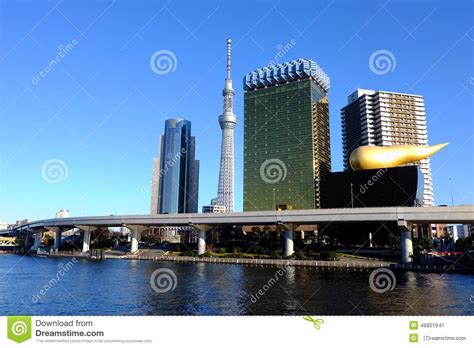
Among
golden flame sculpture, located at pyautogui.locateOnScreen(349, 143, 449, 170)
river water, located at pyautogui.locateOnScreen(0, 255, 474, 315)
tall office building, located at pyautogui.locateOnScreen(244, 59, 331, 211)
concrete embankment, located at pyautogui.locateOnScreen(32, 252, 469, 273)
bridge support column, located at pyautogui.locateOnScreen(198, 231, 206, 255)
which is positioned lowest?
river water, located at pyautogui.locateOnScreen(0, 255, 474, 315)

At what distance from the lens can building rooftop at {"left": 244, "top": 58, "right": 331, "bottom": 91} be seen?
162750 millimetres

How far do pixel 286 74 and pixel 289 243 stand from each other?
110644 millimetres

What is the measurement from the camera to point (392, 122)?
16162 cm

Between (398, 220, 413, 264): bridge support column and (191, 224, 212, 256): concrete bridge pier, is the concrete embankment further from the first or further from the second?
(191, 224, 212, 256): concrete bridge pier

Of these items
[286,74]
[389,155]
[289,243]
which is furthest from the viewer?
[286,74]

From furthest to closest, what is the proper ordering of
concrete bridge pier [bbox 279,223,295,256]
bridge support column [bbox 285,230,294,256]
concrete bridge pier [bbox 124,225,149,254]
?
1. concrete bridge pier [bbox 124,225,149,254]
2. concrete bridge pier [bbox 279,223,295,256]
3. bridge support column [bbox 285,230,294,256]

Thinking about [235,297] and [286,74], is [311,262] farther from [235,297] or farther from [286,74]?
[286,74]

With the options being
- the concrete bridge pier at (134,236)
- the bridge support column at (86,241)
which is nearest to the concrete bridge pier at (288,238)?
the concrete bridge pier at (134,236)

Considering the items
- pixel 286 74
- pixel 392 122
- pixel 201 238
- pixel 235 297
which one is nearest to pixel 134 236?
pixel 201 238

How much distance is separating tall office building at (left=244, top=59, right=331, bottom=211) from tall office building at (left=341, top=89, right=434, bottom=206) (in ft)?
53.8

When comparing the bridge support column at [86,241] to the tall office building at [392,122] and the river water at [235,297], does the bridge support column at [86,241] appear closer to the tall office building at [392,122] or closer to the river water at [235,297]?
the river water at [235,297]

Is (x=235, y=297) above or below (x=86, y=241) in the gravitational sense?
below

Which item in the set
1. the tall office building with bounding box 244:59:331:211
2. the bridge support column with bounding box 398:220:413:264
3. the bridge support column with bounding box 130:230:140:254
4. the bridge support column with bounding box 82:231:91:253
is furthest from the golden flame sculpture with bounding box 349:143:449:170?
the bridge support column with bounding box 82:231:91:253

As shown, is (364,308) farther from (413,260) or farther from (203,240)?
(203,240)
